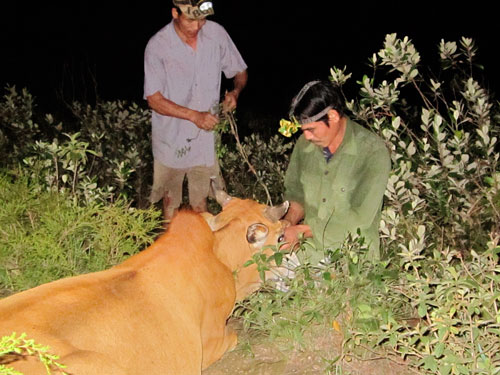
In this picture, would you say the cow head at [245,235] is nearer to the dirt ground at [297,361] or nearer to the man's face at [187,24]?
the dirt ground at [297,361]

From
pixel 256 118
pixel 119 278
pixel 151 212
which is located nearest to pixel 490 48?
pixel 256 118

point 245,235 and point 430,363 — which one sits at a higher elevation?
point 245,235

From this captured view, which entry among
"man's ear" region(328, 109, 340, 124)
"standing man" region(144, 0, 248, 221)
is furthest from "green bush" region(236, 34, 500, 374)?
"standing man" region(144, 0, 248, 221)

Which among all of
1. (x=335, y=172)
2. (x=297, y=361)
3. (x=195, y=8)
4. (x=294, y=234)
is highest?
(x=195, y=8)

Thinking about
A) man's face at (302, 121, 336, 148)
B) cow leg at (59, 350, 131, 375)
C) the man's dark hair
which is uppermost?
the man's dark hair

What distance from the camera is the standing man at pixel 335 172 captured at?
4668 mm

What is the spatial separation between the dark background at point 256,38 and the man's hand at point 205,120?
12222 millimetres

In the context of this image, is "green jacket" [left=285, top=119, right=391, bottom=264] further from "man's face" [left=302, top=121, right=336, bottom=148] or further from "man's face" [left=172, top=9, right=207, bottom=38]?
"man's face" [left=172, top=9, right=207, bottom=38]

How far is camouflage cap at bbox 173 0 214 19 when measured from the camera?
6.07 meters

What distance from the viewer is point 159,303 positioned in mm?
3861

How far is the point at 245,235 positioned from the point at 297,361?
927 mm

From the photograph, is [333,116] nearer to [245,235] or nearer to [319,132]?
[319,132]

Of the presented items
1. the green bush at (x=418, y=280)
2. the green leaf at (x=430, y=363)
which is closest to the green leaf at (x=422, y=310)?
the green bush at (x=418, y=280)

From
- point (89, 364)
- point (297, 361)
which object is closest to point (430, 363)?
point (297, 361)
